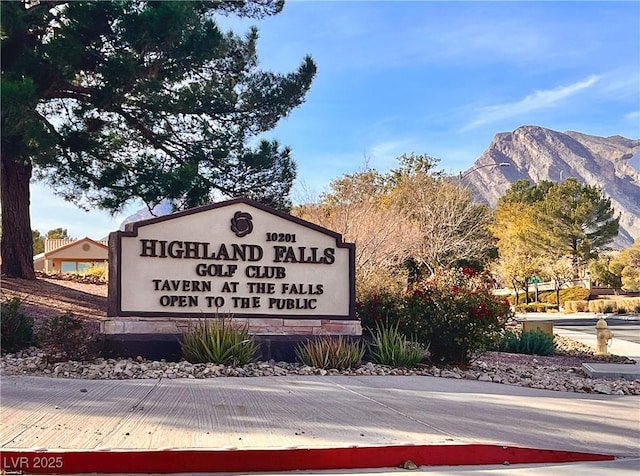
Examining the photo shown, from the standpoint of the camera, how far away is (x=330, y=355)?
536 inches

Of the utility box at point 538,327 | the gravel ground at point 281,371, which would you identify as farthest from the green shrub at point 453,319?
the utility box at point 538,327

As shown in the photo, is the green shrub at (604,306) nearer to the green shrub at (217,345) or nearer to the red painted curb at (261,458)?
the green shrub at (217,345)

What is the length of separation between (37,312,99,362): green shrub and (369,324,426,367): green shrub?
5009mm

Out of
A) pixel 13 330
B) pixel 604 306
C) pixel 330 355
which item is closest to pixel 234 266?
pixel 330 355

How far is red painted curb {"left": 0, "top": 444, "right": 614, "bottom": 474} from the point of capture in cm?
652

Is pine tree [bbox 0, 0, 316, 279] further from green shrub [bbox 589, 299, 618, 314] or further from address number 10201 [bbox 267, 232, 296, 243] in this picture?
green shrub [bbox 589, 299, 618, 314]

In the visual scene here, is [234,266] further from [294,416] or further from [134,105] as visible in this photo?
[134,105]

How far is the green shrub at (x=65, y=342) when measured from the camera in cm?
1248

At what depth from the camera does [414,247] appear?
106 feet

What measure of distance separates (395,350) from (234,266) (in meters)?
3.34

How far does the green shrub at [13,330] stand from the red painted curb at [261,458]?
26.9ft

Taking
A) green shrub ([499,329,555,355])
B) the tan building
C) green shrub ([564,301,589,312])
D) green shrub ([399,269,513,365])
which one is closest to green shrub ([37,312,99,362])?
green shrub ([399,269,513,365])

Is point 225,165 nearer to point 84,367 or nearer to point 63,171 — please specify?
point 63,171

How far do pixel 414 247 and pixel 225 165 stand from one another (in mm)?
12022
